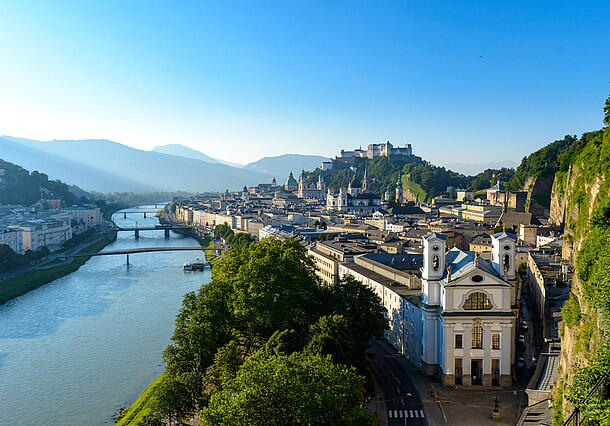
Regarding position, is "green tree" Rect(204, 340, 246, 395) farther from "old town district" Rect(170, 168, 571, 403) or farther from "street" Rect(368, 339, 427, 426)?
"old town district" Rect(170, 168, 571, 403)

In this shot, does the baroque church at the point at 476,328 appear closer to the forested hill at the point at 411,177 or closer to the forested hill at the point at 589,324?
the forested hill at the point at 589,324

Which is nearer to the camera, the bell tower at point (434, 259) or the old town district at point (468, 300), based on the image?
the old town district at point (468, 300)

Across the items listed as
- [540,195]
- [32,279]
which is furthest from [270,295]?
[540,195]

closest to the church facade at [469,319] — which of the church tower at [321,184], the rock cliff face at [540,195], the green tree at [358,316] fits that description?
the green tree at [358,316]

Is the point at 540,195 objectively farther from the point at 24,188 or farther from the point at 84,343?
the point at 24,188

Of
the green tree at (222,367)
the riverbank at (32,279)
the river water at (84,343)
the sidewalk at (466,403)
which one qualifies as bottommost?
the river water at (84,343)

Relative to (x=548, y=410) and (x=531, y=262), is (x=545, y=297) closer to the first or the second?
(x=531, y=262)
